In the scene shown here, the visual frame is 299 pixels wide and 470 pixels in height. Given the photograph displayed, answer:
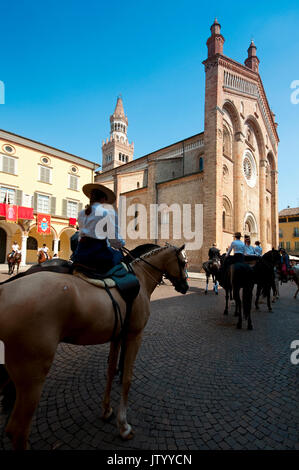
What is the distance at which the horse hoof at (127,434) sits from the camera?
194 cm

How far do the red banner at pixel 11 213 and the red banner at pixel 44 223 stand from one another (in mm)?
2050

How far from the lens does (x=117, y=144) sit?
58781 mm

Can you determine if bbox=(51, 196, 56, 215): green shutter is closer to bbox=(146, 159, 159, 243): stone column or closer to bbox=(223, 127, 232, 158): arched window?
bbox=(146, 159, 159, 243): stone column

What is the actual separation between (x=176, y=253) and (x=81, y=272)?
5.00 ft

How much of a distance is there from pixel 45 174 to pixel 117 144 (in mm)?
41330

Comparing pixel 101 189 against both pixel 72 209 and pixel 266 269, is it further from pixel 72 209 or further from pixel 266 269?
pixel 72 209

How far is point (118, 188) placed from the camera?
31.6 metres

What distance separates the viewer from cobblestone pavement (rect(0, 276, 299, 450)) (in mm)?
1961

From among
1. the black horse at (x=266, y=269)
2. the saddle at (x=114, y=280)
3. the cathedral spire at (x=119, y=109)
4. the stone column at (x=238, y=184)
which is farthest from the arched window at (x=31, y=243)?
the cathedral spire at (x=119, y=109)

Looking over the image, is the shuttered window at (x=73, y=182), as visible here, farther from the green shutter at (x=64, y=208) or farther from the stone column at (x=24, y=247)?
the stone column at (x=24, y=247)

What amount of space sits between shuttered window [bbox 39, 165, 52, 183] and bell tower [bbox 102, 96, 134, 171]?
3832 centimetres

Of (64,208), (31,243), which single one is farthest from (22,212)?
(31,243)
